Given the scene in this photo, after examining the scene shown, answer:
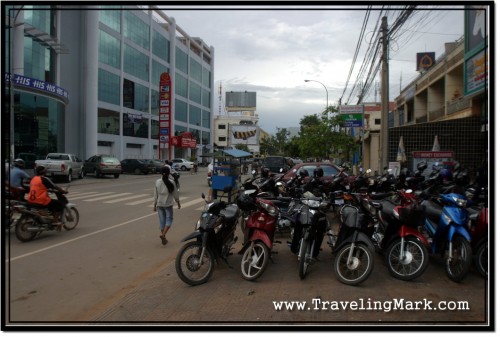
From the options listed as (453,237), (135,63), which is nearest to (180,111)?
(135,63)

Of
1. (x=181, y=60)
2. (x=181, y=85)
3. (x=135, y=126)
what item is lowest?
(x=135, y=126)

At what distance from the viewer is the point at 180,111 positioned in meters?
54.0

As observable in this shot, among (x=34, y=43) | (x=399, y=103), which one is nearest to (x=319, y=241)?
(x=34, y=43)

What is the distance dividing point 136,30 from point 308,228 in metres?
40.6

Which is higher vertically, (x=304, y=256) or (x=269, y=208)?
(x=269, y=208)

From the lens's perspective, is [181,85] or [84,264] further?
[181,85]

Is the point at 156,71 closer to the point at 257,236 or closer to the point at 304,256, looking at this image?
the point at 257,236

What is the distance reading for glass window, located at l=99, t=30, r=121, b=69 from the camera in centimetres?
3516

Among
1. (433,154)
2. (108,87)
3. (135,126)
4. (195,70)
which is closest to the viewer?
(433,154)

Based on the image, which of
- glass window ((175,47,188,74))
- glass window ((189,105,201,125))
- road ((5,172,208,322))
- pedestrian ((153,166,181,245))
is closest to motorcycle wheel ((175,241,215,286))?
road ((5,172,208,322))

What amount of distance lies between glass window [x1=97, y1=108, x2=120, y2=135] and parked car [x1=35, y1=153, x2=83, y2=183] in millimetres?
11654

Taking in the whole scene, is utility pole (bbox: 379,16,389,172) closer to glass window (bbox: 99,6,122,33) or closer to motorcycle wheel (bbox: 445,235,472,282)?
motorcycle wheel (bbox: 445,235,472,282)

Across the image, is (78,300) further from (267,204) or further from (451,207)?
(451,207)

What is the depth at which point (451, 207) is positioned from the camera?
196 inches
